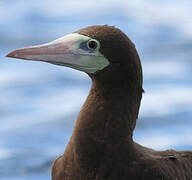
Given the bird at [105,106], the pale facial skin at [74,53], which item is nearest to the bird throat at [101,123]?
the bird at [105,106]

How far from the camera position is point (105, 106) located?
4758 millimetres

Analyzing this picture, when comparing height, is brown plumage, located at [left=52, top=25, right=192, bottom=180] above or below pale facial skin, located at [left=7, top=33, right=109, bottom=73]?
below

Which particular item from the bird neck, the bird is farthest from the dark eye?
the bird neck

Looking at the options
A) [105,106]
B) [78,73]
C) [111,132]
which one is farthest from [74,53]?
[78,73]

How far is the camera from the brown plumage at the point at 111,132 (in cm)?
470

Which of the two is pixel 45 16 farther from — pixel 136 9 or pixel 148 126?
pixel 148 126

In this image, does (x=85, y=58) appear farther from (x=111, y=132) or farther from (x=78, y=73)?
(x=78, y=73)

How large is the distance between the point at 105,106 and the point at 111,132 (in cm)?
15

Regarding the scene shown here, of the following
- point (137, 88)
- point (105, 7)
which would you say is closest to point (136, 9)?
point (105, 7)

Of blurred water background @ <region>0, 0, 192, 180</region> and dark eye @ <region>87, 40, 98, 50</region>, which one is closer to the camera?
dark eye @ <region>87, 40, 98, 50</region>

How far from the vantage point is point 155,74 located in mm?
8398

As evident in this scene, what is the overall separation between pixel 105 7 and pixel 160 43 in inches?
36.3

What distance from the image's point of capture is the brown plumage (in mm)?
4703

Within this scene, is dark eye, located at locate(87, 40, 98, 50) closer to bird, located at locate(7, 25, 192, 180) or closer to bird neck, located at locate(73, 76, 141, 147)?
bird, located at locate(7, 25, 192, 180)
